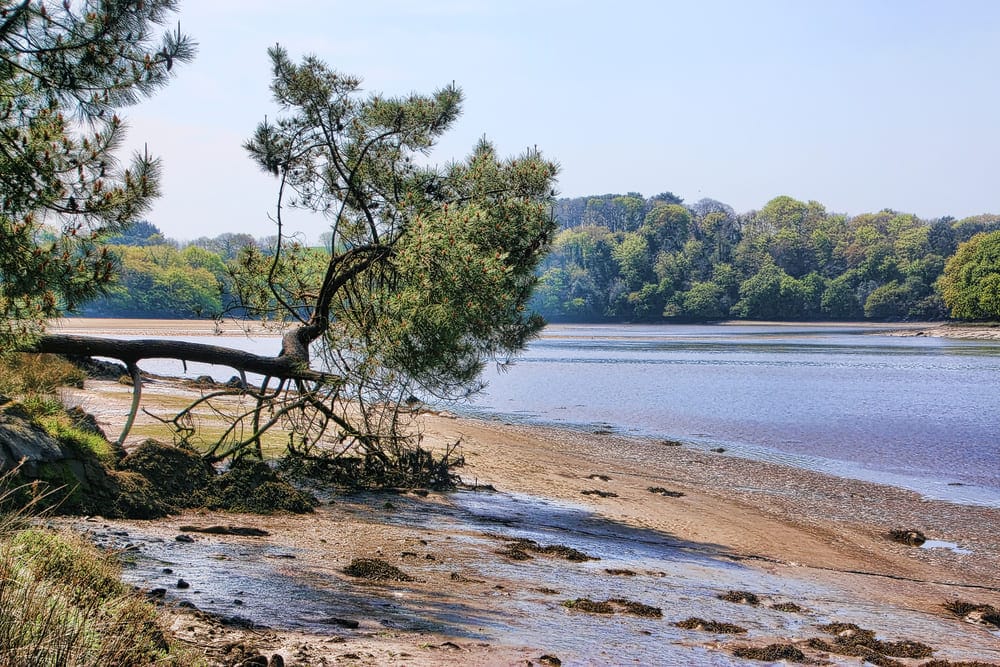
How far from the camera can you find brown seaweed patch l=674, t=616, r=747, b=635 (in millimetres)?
7742

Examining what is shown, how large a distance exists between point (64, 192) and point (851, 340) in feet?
306

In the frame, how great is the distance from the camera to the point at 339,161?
1281 centimetres

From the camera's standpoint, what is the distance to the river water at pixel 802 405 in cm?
2303

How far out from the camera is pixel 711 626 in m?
7.84

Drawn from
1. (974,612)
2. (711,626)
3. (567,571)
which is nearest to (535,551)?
(567,571)

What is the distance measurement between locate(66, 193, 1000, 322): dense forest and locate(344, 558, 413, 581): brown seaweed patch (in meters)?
104

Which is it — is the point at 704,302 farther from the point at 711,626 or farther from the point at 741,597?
the point at 711,626

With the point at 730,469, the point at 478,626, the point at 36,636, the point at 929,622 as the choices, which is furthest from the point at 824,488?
the point at 36,636

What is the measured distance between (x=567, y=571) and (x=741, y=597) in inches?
73.4

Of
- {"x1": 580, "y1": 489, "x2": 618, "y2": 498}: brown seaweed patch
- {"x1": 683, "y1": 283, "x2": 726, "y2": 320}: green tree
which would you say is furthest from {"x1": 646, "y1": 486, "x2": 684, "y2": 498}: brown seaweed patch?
{"x1": 683, "y1": 283, "x2": 726, "y2": 320}: green tree

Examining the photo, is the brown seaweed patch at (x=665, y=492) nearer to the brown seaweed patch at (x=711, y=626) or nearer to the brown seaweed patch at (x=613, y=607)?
the brown seaweed patch at (x=613, y=607)

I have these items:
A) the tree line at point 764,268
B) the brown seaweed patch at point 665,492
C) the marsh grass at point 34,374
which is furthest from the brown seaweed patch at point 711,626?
the tree line at point 764,268

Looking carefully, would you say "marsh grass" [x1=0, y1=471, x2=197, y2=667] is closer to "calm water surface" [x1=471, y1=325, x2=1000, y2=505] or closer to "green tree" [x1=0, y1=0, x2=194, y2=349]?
"green tree" [x1=0, y1=0, x2=194, y2=349]

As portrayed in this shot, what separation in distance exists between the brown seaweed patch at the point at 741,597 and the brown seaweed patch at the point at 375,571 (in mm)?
3381
